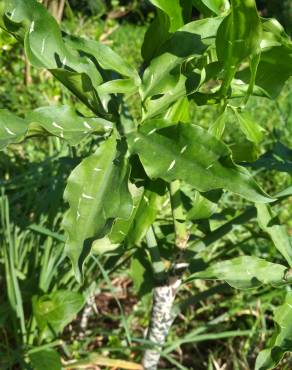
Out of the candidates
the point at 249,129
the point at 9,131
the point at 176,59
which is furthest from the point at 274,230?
the point at 9,131

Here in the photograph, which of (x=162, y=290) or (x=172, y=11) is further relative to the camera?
(x=162, y=290)

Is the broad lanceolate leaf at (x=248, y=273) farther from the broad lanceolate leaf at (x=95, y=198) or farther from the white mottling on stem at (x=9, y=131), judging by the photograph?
the white mottling on stem at (x=9, y=131)

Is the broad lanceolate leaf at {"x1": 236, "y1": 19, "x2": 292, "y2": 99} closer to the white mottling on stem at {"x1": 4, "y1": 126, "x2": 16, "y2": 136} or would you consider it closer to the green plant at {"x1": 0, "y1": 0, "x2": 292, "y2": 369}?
the green plant at {"x1": 0, "y1": 0, "x2": 292, "y2": 369}

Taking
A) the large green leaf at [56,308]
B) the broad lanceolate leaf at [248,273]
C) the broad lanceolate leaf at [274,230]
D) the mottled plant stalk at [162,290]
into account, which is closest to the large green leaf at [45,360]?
the large green leaf at [56,308]

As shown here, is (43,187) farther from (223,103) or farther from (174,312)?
(223,103)

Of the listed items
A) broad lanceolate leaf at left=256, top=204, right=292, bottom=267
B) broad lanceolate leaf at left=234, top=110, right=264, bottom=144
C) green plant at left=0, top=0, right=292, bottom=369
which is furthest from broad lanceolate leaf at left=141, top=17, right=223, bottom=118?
broad lanceolate leaf at left=256, top=204, right=292, bottom=267

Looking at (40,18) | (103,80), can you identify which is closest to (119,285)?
(103,80)

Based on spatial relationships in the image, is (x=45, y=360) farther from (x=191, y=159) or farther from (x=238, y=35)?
(x=238, y=35)

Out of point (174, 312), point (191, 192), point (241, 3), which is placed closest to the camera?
point (241, 3)
